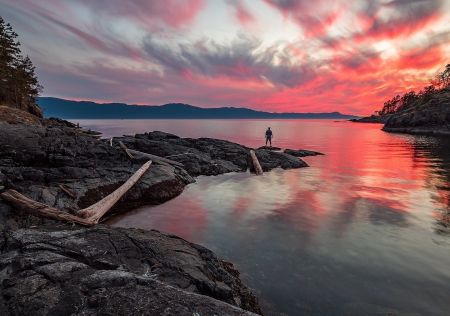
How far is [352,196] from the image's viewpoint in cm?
1459

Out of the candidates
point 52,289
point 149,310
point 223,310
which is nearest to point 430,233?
point 223,310

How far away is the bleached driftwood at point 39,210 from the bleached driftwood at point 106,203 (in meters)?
0.80

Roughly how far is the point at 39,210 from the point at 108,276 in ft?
19.7

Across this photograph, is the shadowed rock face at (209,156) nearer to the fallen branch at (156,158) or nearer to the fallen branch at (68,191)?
the fallen branch at (156,158)

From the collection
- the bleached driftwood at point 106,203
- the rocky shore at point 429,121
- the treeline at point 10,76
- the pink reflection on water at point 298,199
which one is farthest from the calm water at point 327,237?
the rocky shore at point 429,121

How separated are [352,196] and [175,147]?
17692mm

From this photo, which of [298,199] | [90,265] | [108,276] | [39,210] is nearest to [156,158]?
[39,210]

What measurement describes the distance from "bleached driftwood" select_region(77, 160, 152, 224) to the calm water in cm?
91

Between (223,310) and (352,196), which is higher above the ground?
(223,310)

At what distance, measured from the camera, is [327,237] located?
907cm

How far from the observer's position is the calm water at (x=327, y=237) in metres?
5.93

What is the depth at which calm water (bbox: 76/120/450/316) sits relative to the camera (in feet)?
19.5

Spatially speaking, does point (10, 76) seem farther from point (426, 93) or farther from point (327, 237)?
point (426, 93)

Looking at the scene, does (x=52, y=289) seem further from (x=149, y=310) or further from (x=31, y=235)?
(x=31, y=235)
